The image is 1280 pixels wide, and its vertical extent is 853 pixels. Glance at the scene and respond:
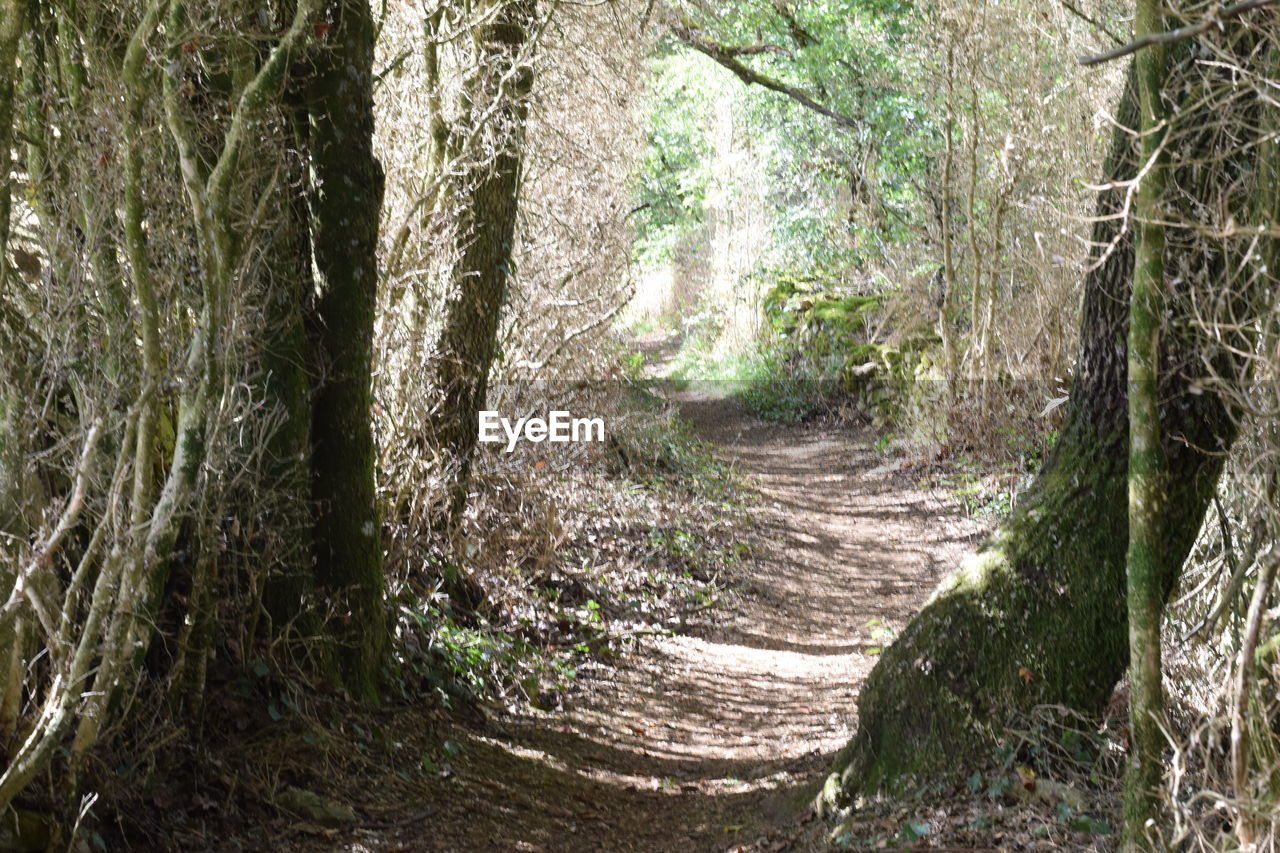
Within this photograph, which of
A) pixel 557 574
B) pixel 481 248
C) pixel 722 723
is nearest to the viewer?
pixel 722 723

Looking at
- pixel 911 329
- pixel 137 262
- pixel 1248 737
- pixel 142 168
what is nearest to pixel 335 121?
pixel 142 168

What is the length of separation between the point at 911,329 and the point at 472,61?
10.7m

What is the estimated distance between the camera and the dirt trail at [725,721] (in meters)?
5.72

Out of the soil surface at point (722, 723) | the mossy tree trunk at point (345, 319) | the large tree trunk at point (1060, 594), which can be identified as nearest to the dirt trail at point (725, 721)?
the soil surface at point (722, 723)

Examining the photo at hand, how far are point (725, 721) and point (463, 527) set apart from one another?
2.33 metres

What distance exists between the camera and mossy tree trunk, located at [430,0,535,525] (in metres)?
8.05

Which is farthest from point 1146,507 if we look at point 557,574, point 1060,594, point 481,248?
point 557,574

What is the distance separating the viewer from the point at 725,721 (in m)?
7.70

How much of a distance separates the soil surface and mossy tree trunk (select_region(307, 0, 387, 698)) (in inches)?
42.3

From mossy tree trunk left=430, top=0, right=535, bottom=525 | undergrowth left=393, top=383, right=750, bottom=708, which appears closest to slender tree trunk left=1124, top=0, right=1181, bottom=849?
undergrowth left=393, top=383, right=750, bottom=708

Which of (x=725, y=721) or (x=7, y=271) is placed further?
(x=725, y=721)

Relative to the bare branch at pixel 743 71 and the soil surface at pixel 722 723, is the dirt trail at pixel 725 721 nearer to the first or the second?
the soil surface at pixel 722 723

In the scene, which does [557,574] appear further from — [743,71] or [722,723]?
[743,71]

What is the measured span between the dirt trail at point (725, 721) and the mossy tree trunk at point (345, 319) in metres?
1.12
